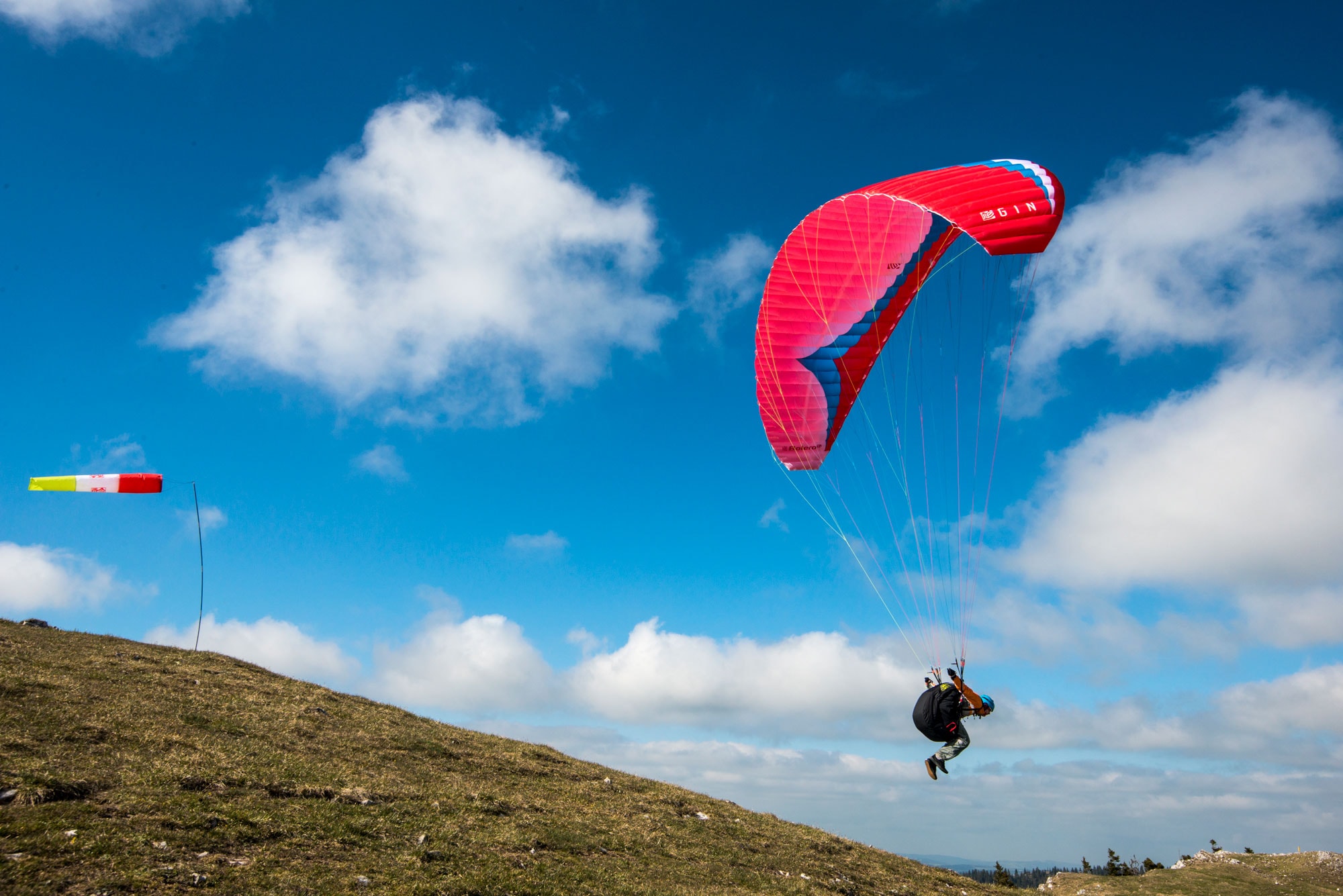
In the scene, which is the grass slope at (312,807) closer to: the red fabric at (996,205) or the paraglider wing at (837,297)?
the paraglider wing at (837,297)

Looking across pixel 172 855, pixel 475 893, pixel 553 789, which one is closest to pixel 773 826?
pixel 553 789

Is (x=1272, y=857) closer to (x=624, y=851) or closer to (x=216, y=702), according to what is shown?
(x=624, y=851)

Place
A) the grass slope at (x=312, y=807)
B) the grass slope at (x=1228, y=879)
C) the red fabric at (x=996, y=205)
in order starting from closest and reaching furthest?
the grass slope at (x=312, y=807), the red fabric at (x=996, y=205), the grass slope at (x=1228, y=879)

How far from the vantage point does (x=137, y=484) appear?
2791 centimetres

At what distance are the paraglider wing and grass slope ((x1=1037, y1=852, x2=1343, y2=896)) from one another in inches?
644

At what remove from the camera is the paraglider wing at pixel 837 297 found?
20750mm

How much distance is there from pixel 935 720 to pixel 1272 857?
21.5 metres

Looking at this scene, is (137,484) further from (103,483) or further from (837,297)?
(837,297)

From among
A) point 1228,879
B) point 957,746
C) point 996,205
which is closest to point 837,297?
point 996,205

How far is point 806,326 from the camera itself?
22.8 metres

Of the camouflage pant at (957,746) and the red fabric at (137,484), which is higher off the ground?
the red fabric at (137,484)

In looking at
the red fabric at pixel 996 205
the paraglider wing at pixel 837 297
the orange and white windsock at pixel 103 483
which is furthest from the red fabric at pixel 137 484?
the red fabric at pixel 996 205

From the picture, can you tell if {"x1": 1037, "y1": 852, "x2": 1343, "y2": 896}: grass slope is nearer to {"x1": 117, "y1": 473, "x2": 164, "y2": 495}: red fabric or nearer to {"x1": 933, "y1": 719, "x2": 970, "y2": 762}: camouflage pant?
{"x1": 933, "y1": 719, "x2": 970, "y2": 762}: camouflage pant

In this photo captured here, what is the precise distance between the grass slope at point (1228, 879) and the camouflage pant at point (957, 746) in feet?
33.7
